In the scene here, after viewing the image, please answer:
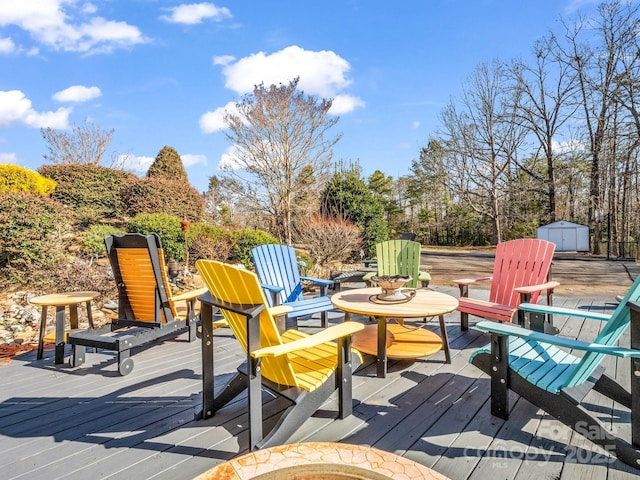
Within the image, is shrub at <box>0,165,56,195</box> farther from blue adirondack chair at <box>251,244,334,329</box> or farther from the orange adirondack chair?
the orange adirondack chair

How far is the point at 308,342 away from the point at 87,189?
9.15 meters

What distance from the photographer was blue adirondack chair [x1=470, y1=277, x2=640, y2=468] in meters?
1.59

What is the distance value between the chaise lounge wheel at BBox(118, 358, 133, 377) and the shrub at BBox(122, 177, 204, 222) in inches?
257

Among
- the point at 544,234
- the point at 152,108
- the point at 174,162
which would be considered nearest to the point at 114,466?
the point at 174,162

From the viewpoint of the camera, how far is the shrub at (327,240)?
8328 millimetres

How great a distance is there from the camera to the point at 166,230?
22.2 feet

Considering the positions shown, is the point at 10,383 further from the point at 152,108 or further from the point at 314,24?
the point at 152,108

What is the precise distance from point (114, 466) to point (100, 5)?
27.2 ft

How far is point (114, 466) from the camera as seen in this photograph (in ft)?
5.40

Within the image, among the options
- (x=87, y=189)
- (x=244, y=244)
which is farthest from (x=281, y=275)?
(x=87, y=189)

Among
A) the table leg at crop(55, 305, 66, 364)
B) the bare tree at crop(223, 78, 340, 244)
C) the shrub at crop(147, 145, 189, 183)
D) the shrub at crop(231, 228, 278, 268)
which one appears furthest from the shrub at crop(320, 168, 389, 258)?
the table leg at crop(55, 305, 66, 364)

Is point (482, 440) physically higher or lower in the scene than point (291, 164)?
lower

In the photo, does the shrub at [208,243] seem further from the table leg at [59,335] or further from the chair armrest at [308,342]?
the chair armrest at [308,342]

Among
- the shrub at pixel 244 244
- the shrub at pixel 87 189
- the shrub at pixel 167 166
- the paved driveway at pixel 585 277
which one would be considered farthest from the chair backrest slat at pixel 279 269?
the shrub at pixel 167 166
